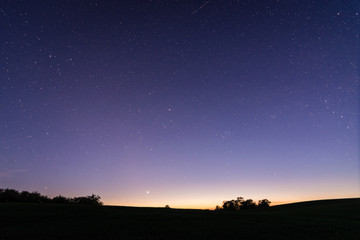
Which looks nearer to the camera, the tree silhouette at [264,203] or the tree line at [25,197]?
the tree line at [25,197]

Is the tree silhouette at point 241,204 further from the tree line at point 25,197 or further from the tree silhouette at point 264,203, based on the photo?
the tree line at point 25,197

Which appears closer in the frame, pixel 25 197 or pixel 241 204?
pixel 25 197

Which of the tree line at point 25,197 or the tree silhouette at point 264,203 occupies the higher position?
the tree line at point 25,197

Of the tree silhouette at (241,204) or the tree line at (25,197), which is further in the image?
the tree silhouette at (241,204)

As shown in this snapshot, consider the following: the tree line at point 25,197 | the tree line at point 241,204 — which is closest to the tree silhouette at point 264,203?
the tree line at point 241,204

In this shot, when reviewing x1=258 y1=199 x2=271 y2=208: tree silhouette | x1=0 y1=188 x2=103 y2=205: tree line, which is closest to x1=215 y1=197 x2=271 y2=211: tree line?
x1=258 y1=199 x2=271 y2=208: tree silhouette

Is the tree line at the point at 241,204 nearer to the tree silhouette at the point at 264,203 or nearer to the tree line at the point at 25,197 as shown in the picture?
the tree silhouette at the point at 264,203

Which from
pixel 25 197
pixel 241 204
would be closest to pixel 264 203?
pixel 241 204

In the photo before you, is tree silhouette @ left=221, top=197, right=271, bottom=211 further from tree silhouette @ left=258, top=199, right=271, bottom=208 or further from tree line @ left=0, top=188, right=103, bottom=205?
tree line @ left=0, top=188, right=103, bottom=205

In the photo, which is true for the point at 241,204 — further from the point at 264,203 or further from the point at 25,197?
the point at 25,197

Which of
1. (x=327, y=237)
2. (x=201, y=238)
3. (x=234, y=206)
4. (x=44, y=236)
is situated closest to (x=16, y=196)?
(x=44, y=236)

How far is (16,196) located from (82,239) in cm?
5809

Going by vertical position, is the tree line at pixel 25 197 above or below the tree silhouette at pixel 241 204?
above

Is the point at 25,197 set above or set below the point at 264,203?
above
